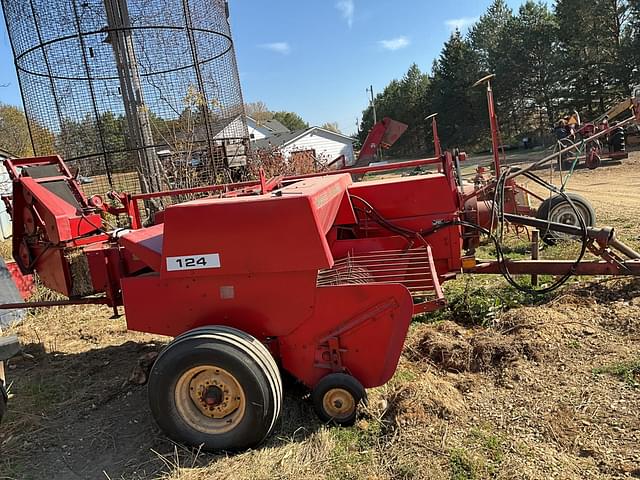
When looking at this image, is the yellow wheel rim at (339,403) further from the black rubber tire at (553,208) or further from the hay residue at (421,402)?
the black rubber tire at (553,208)

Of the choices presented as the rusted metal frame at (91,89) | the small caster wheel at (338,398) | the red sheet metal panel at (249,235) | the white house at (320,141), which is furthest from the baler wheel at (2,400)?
the white house at (320,141)

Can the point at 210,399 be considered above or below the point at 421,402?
above

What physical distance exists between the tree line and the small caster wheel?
1219 inches

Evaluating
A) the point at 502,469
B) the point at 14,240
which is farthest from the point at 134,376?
the point at 502,469

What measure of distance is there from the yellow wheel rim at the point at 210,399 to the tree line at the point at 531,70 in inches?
1236

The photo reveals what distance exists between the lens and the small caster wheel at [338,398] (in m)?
3.23

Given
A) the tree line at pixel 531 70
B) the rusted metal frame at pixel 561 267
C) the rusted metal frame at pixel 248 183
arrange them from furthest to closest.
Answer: the tree line at pixel 531 70, the rusted metal frame at pixel 561 267, the rusted metal frame at pixel 248 183

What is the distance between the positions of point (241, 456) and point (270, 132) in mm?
45539

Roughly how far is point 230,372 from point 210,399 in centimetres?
24

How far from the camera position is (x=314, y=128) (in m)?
42.1

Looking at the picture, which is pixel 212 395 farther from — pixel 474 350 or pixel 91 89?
pixel 91 89

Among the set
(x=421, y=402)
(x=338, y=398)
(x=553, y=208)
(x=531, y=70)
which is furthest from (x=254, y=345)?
(x=531, y=70)

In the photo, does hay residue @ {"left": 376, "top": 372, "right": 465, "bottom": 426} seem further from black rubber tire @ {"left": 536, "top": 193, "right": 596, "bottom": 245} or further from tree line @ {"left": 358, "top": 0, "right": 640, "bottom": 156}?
tree line @ {"left": 358, "top": 0, "right": 640, "bottom": 156}

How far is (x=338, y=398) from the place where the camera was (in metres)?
3.28
